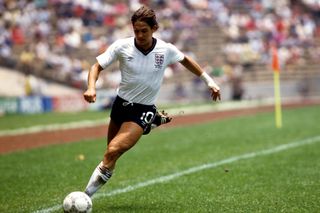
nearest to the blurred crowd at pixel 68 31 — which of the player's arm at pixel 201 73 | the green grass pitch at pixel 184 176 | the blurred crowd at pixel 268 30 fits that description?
the blurred crowd at pixel 268 30

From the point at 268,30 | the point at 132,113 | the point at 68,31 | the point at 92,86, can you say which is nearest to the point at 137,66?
the point at 132,113

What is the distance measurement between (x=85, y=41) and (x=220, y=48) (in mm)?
7722

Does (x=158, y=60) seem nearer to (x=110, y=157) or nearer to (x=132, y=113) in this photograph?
(x=132, y=113)

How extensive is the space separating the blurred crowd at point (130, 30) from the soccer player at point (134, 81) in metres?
22.8

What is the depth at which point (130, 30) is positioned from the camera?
32031mm

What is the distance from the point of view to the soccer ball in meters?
6.52

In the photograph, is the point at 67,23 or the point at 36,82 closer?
the point at 36,82

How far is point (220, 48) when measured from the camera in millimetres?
35469

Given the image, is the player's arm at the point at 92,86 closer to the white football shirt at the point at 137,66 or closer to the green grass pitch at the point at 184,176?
the white football shirt at the point at 137,66

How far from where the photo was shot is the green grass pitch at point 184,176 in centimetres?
743

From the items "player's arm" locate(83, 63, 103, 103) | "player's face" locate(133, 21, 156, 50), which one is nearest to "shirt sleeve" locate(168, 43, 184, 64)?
"player's face" locate(133, 21, 156, 50)

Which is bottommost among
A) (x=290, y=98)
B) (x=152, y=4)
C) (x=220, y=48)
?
(x=290, y=98)

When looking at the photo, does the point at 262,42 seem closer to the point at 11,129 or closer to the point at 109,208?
the point at 11,129

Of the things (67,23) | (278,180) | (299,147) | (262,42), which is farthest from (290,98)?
(278,180)
